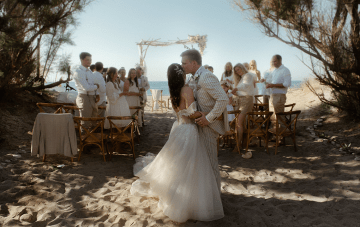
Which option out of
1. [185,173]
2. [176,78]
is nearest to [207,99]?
[176,78]

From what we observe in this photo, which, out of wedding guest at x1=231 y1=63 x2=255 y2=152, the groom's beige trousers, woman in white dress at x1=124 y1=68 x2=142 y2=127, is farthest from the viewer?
woman in white dress at x1=124 y1=68 x2=142 y2=127

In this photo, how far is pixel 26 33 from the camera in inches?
293

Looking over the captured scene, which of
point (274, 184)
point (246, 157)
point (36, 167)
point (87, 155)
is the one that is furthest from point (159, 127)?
point (274, 184)

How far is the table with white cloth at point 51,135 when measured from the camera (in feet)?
14.4

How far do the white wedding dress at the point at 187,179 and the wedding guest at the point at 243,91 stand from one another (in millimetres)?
3070

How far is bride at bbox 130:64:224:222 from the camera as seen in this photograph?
96.3 inches

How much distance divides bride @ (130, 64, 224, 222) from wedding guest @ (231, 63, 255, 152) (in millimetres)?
3077

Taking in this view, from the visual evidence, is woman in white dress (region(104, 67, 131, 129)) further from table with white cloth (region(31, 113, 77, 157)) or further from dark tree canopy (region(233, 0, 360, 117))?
dark tree canopy (region(233, 0, 360, 117))

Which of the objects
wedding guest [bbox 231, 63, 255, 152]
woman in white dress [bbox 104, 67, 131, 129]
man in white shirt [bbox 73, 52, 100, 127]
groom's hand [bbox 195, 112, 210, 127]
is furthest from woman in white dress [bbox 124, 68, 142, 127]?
groom's hand [bbox 195, 112, 210, 127]

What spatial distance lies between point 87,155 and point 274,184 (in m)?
3.72

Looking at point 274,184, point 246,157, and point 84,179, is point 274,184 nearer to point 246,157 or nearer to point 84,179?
point 246,157

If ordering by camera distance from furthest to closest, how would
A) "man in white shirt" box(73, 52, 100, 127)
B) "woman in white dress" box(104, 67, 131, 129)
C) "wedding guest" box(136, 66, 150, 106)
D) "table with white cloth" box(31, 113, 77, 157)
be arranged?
"wedding guest" box(136, 66, 150, 106) → "woman in white dress" box(104, 67, 131, 129) → "man in white shirt" box(73, 52, 100, 127) → "table with white cloth" box(31, 113, 77, 157)

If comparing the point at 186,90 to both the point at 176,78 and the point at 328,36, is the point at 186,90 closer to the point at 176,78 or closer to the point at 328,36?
the point at 176,78

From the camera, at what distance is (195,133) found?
260 cm
